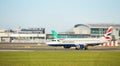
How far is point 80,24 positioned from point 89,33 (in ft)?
32.5

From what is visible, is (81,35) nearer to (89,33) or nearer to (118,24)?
(89,33)

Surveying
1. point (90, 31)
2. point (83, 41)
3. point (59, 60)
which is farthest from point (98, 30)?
point (59, 60)

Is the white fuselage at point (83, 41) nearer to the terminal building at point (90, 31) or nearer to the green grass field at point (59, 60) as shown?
the green grass field at point (59, 60)

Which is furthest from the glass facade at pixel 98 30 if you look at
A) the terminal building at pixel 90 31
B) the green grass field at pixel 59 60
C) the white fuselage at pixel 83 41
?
the green grass field at pixel 59 60

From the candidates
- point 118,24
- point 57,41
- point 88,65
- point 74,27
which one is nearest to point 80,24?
point 74,27

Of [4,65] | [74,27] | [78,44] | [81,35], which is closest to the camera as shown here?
[4,65]

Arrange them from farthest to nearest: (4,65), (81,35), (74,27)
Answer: (74,27) → (81,35) → (4,65)

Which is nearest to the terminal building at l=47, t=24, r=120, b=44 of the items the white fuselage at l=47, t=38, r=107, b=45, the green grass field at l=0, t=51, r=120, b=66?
the white fuselage at l=47, t=38, r=107, b=45

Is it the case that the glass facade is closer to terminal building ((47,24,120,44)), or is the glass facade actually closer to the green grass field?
terminal building ((47,24,120,44))

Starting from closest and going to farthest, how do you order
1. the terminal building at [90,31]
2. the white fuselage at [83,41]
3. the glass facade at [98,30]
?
the white fuselage at [83,41]
the terminal building at [90,31]
the glass facade at [98,30]

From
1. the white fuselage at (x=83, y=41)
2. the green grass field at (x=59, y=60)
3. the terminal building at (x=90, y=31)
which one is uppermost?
the terminal building at (x=90, y=31)

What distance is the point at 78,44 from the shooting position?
94.4 meters

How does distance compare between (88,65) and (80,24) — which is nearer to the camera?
(88,65)

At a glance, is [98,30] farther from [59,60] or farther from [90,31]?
[59,60]
